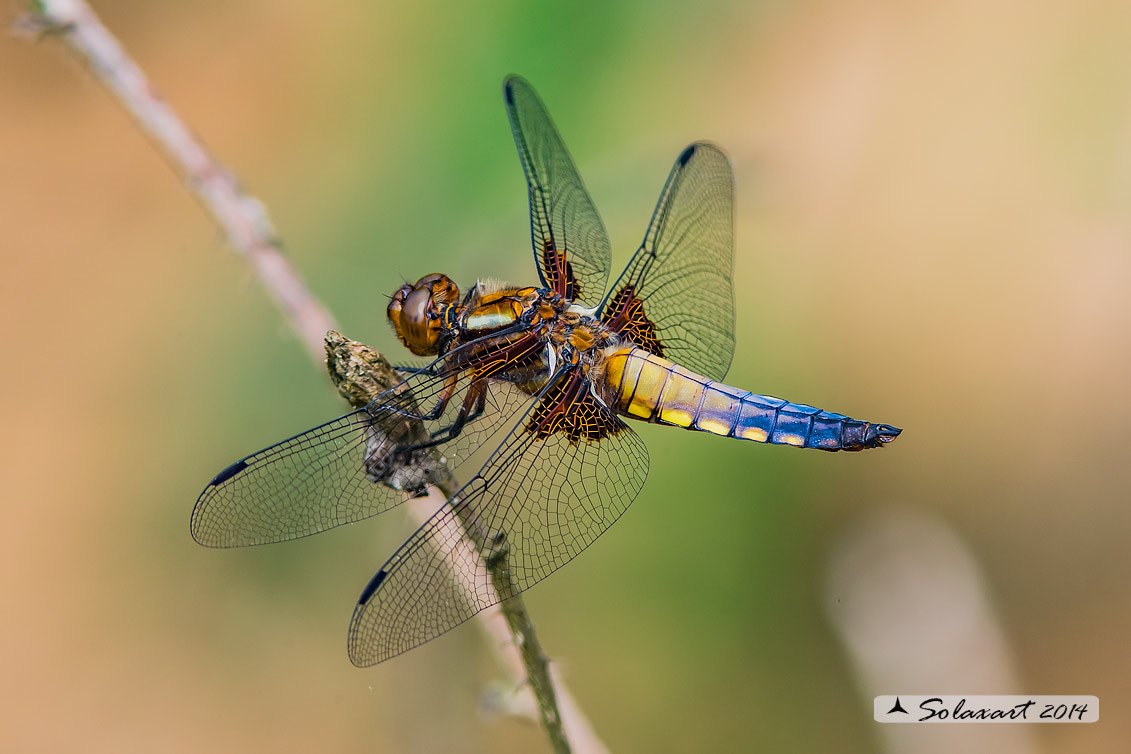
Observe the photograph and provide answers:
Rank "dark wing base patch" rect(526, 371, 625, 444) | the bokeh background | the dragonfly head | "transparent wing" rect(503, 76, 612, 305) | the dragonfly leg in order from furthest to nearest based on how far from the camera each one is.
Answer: the bokeh background < "transparent wing" rect(503, 76, 612, 305) < the dragonfly head < "dark wing base patch" rect(526, 371, 625, 444) < the dragonfly leg

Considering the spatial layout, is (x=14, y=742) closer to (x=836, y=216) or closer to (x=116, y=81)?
(x=116, y=81)

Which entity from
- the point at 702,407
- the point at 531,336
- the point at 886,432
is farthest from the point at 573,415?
the point at 886,432

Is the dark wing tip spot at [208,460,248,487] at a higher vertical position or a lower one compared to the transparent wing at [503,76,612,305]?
lower

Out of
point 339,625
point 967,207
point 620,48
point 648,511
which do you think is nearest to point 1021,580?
point 648,511

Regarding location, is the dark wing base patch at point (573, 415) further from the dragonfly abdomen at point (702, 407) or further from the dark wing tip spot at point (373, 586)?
the dark wing tip spot at point (373, 586)

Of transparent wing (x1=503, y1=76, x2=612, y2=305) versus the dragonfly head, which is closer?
the dragonfly head

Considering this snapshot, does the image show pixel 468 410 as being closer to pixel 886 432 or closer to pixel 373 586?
pixel 373 586

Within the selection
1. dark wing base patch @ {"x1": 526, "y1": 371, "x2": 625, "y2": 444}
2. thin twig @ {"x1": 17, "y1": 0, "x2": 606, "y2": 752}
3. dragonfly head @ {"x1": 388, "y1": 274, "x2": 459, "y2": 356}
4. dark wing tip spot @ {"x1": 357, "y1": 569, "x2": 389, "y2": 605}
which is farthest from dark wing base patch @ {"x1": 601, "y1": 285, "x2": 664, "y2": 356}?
dark wing tip spot @ {"x1": 357, "y1": 569, "x2": 389, "y2": 605}

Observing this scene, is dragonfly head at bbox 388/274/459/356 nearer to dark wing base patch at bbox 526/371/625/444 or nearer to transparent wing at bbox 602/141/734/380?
dark wing base patch at bbox 526/371/625/444
